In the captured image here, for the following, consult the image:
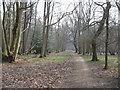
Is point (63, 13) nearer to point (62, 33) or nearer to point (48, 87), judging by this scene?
point (48, 87)

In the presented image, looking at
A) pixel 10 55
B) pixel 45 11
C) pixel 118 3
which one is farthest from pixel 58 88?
pixel 45 11

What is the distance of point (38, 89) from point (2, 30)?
36.5 ft

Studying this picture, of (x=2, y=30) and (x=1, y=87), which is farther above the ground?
(x=2, y=30)

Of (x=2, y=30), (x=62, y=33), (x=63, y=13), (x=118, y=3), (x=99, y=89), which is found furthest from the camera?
(x=62, y=33)

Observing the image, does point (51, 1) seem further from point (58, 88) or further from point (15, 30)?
point (58, 88)

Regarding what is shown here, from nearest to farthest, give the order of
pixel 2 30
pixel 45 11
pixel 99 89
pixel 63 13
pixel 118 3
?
pixel 99 89
pixel 118 3
pixel 2 30
pixel 63 13
pixel 45 11

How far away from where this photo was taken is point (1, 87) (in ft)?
22.5

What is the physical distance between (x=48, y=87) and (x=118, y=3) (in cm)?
734

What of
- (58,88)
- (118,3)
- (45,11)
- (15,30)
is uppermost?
(45,11)

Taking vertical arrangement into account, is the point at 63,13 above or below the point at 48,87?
above

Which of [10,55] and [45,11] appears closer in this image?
[10,55]

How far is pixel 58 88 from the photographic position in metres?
6.89

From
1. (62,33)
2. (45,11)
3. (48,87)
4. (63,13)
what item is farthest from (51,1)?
(62,33)

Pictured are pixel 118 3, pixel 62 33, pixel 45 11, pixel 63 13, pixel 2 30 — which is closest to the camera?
pixel 118 3
